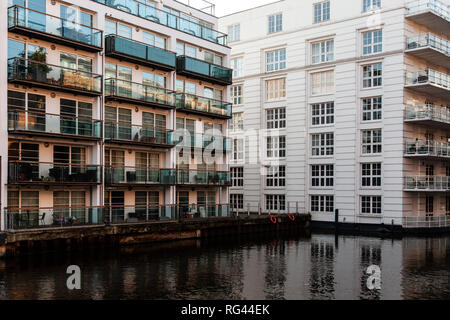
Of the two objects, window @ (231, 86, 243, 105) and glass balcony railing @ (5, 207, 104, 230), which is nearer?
glass balcony railing @ (5, 207, 104, 230)

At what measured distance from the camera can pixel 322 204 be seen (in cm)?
3966

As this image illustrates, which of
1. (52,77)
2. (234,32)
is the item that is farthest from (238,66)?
(52,77)

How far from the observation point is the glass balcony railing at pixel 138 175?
90.6 ft

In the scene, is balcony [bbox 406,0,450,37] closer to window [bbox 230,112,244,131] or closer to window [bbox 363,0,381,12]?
window [bbox 363,0,381,12]

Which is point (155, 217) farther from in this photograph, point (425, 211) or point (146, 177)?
point (425, 211)

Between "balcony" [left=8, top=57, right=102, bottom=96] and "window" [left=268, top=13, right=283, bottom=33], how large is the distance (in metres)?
20.4

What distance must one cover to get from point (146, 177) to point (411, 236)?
18590mm

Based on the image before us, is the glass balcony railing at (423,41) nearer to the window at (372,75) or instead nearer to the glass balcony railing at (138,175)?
the window at (372,75)

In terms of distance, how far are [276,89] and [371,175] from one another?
11598 millimetres

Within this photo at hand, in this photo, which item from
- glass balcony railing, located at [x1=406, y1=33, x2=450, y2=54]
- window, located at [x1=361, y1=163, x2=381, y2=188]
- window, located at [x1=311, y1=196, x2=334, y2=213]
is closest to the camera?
glass balcony railing, located at [x1=406, y1=33, x2=450, y2=54]

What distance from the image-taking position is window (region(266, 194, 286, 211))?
42141 mm

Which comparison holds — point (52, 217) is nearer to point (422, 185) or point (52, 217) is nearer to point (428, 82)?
point (422, 185)

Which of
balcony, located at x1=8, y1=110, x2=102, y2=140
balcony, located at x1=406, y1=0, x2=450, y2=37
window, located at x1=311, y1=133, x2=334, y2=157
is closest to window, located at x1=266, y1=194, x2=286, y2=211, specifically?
window, located at x1=311, y1=133, x2=334, y2=157

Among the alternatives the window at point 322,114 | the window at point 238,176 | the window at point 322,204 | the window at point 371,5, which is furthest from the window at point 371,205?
the window at point 371,5
